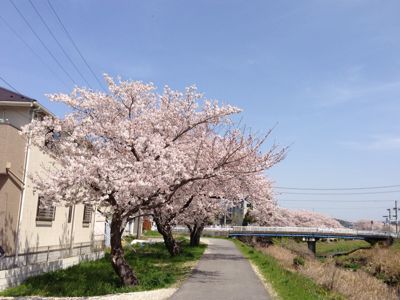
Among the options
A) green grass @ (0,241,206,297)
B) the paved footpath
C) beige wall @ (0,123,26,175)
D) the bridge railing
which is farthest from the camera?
the bridge railing

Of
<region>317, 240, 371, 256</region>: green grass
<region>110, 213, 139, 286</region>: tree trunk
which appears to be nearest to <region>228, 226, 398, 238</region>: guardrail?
<region>317, 240, 371, 256</region>: green grass

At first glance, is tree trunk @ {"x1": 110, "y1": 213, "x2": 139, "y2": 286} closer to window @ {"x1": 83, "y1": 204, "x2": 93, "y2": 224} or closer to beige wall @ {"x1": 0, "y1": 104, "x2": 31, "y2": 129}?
beige wall @ {"x1": 0, "y1": 104, "x2": 31, "y2": 129}

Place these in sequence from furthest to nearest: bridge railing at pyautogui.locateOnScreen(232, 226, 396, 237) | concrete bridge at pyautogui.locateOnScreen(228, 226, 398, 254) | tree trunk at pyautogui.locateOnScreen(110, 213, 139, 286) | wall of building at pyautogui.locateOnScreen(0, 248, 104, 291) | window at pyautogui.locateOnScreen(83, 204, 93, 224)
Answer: bridge railing at pyautogui.locateOnScreen(232, 226, 396, 237)
concrete bridge at pyautogui.locateOnScreen(228, 226, 398, 254)
window at pyautogui.locateOnScreen(83, 204, 93, 224)
tree trunk at pyautogui.locateOnScreen(110, 213, 139, 286)
wall of building at pyautogui.locateOnScreen(0, 248, 104, 291)

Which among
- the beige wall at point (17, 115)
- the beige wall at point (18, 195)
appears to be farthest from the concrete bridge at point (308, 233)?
the beige wall at point (17, 115)

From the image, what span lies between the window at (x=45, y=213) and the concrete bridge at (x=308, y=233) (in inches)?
2067

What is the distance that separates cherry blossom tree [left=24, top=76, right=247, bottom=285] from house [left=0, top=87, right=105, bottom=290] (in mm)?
1059

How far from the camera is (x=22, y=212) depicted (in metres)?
16.0

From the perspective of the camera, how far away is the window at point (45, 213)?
17.7 metres

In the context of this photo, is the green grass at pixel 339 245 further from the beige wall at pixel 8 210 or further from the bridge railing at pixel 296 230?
the beige wall at pixel 8 210

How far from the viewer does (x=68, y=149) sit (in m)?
14.4

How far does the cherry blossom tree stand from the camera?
12945 millimetres

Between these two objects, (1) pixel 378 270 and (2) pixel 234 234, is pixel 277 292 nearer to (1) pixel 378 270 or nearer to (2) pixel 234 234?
(1) pixel 378 270

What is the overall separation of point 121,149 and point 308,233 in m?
63.9

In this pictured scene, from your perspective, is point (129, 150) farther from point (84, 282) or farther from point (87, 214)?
point (87, 214)
